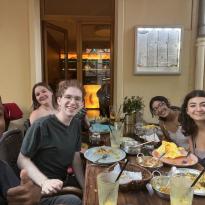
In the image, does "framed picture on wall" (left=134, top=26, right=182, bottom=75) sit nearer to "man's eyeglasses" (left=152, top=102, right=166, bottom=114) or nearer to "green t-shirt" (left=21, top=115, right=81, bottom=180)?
"man's eyeglasses" (left=152, top=102, right=166, bottom=114)

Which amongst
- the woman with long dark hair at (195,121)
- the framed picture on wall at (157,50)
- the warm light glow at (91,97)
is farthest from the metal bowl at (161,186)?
the warm light glow at (91,97)

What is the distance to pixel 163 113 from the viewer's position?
2572mm

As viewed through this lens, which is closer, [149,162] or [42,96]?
[149,162]

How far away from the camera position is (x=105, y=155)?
167cm

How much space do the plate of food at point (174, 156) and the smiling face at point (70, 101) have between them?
58 centimetres

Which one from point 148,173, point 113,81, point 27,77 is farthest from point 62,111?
point 113,81

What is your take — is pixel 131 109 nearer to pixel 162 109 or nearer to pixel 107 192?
pixel 162 109

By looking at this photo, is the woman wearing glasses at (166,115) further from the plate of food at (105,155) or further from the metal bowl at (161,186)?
the metal bowl at (161,186)

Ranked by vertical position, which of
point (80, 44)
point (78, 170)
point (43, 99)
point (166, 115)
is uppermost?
point (80, 44)

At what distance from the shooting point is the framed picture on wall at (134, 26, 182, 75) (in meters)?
3.45

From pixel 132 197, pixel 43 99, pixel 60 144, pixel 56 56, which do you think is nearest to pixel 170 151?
pixel 132 197

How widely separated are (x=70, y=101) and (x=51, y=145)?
303 mm

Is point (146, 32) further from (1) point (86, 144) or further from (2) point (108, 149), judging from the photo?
(2) point (108, 149)

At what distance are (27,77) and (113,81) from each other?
3.98 feet
